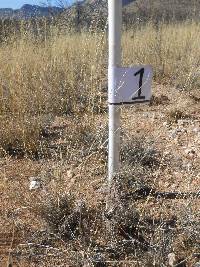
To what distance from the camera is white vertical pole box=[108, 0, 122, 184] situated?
2625mm

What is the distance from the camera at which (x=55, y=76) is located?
5754 mm

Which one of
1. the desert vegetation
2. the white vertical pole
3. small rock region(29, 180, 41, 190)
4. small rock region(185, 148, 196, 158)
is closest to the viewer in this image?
the desert vegetation

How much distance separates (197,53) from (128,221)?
6.06m

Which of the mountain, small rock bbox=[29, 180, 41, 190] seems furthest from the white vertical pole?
the mountain

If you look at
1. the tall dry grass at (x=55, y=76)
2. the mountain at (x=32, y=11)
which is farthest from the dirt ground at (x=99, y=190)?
the mountain at (x=32, y=11)

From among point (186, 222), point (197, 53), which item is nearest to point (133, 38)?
point (197, 53)

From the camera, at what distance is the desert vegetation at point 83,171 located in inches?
99.3

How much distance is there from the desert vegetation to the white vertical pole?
0.11 metres

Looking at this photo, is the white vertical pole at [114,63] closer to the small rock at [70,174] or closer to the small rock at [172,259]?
the small rock at [70,174]

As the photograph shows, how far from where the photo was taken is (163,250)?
238 centimetres

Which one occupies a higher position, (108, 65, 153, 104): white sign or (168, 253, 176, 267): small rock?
(108, 65, 153, 104): white sign

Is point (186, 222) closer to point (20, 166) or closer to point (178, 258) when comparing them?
point (178, 258)

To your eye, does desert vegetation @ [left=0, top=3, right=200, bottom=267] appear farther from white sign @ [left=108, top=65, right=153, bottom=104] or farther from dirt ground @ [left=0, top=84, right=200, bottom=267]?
white sign @ [left=108, top=65, right=153, bottom=104]

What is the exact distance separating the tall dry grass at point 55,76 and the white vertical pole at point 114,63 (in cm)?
74
